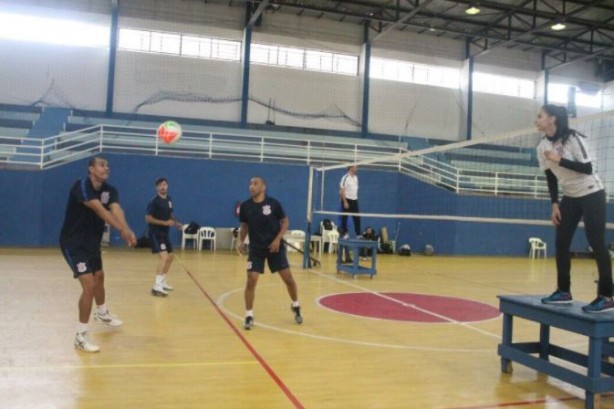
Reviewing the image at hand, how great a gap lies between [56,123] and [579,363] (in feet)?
62.3

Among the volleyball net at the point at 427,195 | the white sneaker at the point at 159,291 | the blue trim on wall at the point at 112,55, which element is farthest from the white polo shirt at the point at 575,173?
the blue trim on wall at the point at 112,55

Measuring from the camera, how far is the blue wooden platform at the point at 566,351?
396 cm

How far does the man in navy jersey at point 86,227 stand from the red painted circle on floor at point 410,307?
11.9 ft

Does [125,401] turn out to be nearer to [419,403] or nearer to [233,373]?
[233,373]

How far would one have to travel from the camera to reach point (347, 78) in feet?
78.2

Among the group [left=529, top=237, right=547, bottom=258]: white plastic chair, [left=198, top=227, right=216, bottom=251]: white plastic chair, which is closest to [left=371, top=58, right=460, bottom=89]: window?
[left=529, top=237, right=547, bottom=258]: white plastic chair

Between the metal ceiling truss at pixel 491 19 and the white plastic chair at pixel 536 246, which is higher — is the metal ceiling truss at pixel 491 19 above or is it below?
above

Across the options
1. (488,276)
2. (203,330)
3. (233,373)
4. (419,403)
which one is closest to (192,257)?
(488,276)

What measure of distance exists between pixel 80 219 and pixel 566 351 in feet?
15.8

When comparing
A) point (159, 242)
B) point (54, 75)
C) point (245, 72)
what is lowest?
point (159, 242)

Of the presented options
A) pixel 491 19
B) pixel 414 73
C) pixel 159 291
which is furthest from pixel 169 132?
pixel 491 19

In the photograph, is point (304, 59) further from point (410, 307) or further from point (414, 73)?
point (410, 307)

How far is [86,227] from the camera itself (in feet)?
17.5

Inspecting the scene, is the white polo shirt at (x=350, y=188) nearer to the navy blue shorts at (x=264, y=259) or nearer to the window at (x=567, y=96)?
the navy blue shorts at (x=264, y=259)
